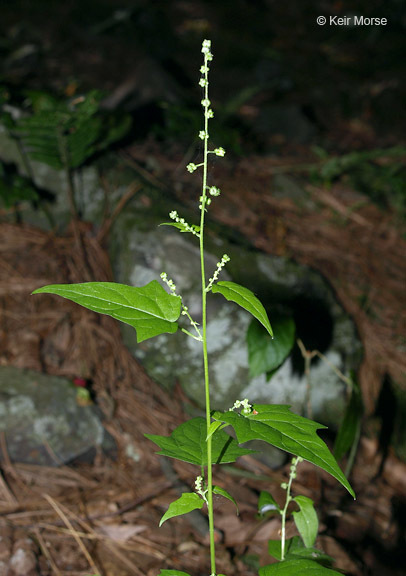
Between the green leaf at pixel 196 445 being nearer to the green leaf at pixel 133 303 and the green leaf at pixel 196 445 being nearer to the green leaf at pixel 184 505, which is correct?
the green leaf at pixel 184 505

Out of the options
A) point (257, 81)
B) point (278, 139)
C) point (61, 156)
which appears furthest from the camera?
point (257, 81)

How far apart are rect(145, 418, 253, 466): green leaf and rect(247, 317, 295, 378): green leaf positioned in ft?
2.34

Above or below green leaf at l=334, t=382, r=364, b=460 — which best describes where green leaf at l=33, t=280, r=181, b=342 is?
above

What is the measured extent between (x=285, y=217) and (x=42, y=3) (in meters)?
6.78

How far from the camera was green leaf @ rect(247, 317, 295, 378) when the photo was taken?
238 cm

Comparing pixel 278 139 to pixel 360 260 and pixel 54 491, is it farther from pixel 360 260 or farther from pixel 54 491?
pixel 54 491

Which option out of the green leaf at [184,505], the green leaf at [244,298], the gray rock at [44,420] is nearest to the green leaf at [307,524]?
the green leaf at [184,505]

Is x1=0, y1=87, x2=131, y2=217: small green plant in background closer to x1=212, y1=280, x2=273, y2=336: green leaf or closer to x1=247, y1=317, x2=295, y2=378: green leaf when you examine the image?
x1=247, y1=317, x2=295, y2=378: green leaf

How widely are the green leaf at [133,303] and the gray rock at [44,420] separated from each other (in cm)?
180

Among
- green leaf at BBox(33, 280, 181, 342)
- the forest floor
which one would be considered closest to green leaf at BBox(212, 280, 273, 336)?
green leaf at BBox(33, 280, 181, 342)

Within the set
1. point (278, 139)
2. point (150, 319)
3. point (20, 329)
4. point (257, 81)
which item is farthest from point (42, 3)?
point (150, 319)

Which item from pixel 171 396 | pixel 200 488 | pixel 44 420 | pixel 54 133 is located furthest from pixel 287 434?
pixel 54 133

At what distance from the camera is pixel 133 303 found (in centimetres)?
137

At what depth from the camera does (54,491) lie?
8.85 feet
